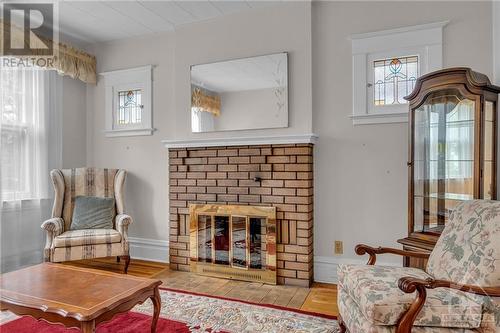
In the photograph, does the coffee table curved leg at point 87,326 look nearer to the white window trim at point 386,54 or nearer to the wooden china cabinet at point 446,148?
the wooden china cabinet at point 446,148

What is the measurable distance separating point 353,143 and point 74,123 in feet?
10.6

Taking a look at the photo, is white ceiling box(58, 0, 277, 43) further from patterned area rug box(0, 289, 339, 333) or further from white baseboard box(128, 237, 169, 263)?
patterned area rug box(0, 289, 339, 333)

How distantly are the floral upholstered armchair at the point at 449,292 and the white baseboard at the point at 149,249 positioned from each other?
2351mm

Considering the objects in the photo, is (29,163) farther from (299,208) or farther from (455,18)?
(455,18)

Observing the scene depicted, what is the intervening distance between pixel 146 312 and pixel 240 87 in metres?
2.12

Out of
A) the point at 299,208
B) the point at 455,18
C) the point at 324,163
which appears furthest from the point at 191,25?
the point at 455,18

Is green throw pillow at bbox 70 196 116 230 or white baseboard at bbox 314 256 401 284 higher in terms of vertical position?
green throw pillow at bbox 70 196 116 230

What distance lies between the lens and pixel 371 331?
1484 mm

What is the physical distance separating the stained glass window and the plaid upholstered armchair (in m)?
2.67

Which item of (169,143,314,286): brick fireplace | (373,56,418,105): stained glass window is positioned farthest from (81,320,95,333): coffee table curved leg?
(373,56,418,105): stained glass window

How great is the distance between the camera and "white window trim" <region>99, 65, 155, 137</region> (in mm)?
3633

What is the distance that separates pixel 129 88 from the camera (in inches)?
148

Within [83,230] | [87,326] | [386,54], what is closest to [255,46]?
[386,54]

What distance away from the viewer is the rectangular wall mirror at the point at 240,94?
298cm
